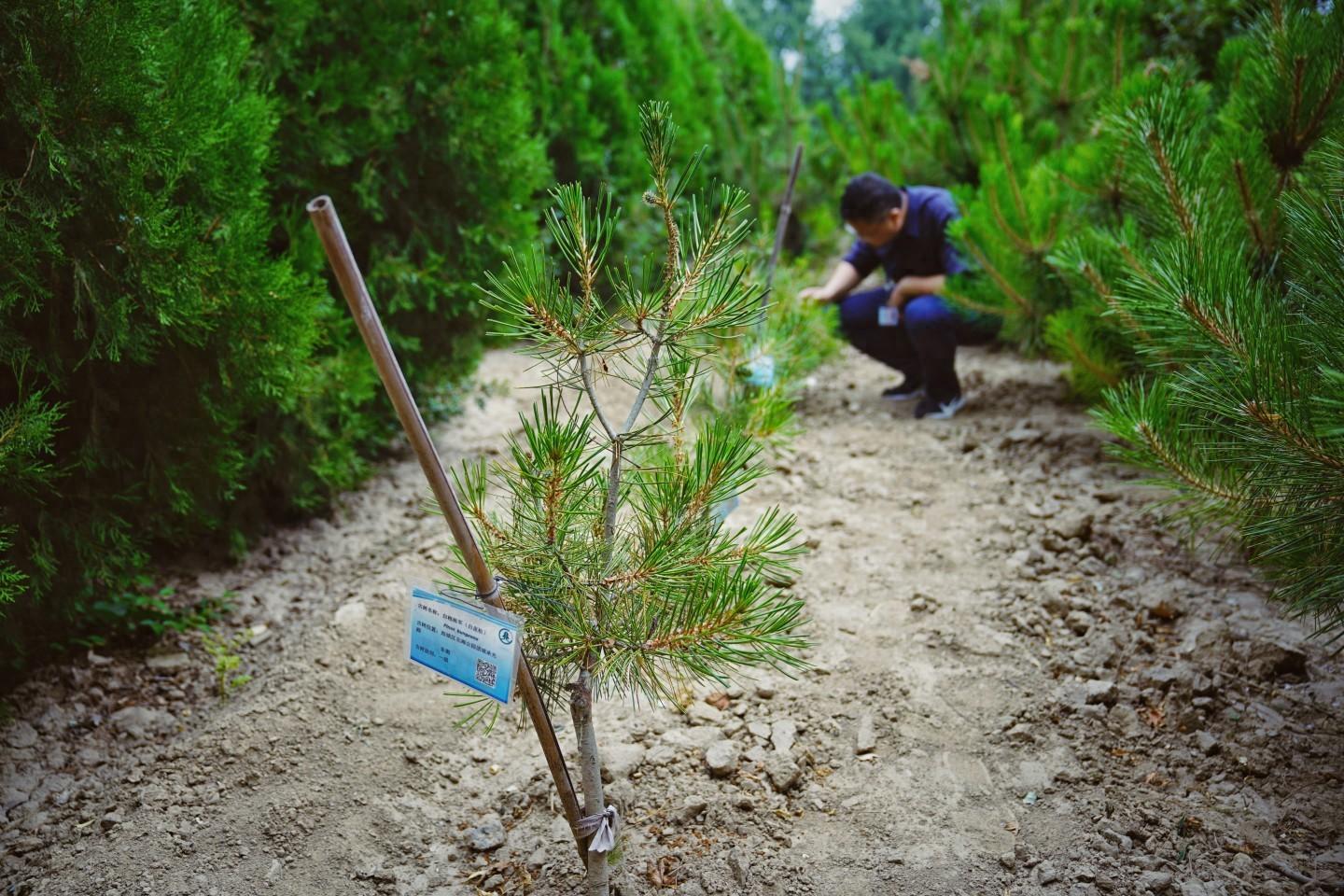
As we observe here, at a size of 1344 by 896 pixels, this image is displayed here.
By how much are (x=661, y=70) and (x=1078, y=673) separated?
189 inches

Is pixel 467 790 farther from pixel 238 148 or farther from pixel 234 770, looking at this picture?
pixel 238 148

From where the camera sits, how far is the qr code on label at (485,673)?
1.31 metres

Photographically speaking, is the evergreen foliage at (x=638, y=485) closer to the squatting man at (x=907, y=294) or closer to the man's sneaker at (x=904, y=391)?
the squatting man at (x=907, y=294)

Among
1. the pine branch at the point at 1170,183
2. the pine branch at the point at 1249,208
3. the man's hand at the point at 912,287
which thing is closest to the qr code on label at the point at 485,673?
the pine branch at the point at 1170,183

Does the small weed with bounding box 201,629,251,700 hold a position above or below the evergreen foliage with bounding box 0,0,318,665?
below

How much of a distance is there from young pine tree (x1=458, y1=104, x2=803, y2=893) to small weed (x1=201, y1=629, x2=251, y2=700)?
134 cm

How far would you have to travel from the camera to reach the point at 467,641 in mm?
1340

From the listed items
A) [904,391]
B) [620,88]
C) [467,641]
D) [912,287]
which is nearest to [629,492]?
[467,641]

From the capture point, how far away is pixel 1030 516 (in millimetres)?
2916

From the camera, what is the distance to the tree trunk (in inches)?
57.8

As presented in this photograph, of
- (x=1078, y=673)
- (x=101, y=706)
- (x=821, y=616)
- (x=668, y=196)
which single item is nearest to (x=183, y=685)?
(x=101, y=706)

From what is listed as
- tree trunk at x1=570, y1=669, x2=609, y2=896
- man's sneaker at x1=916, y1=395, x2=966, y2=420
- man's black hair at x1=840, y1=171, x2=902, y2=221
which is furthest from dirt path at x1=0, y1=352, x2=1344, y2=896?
man's black hair at x1=840, y1=171, x2=902, y2=221

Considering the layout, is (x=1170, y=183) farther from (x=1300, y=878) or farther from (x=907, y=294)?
(x=907, y=294)

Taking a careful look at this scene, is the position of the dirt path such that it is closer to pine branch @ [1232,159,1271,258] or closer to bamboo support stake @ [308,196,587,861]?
bamboo support stake @ [308,196,587,861]
